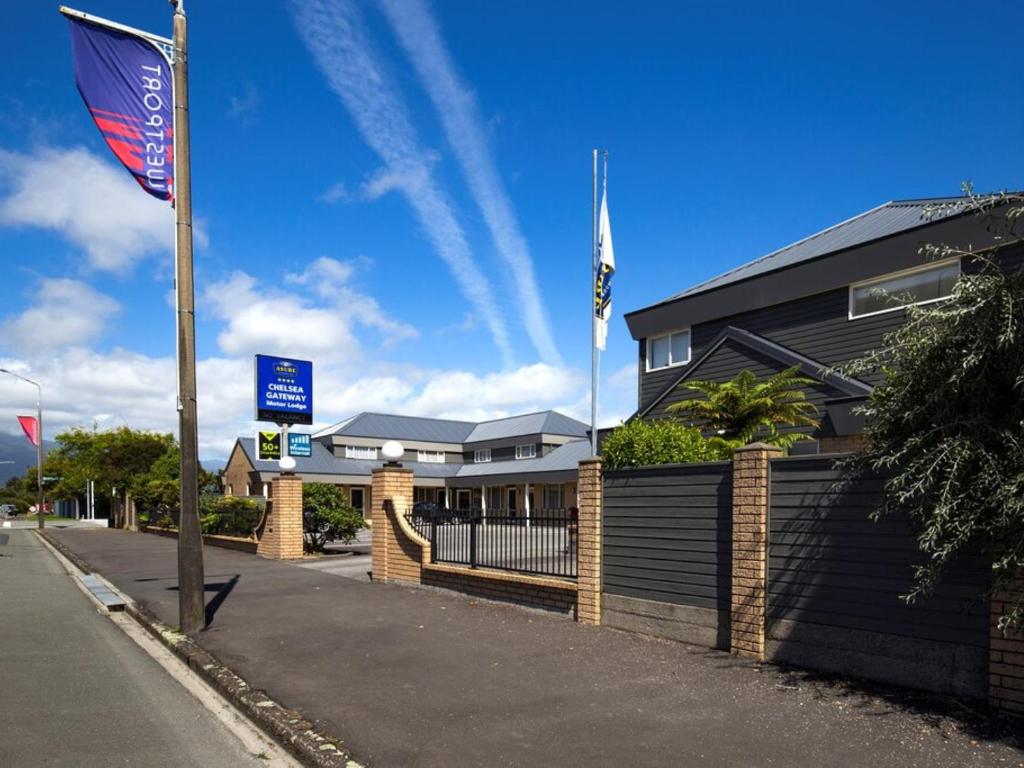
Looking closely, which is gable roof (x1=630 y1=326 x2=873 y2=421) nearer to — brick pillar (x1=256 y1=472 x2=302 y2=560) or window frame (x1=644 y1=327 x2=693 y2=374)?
window frame (x1=644 y1=327 x2=693 y2=374)

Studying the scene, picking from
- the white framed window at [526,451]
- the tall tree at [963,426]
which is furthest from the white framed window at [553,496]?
the tall tree at [963,426]

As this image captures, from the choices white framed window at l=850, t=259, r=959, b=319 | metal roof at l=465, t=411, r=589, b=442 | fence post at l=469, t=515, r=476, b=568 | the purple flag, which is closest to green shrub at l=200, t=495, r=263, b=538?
fence post at l=469, t=515, r=476, b=568

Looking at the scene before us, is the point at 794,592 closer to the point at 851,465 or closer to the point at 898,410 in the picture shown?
the point at 851,465

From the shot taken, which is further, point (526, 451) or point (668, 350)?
point (526, 451)

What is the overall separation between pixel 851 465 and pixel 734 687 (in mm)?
2146

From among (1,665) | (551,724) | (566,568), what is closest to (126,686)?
(1,665)

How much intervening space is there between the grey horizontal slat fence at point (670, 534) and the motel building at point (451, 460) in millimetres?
30747

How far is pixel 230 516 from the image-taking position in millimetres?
24516

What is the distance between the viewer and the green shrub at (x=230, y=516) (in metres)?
23.7

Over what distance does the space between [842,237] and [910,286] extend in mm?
3296

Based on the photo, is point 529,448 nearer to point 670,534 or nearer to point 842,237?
point 842,237

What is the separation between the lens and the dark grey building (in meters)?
14.2

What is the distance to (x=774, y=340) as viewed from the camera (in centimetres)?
1747

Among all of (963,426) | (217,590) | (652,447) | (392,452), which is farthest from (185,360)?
(963,426)
